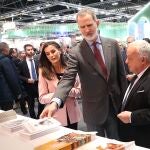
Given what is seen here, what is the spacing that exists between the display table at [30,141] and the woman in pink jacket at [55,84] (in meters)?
0.80

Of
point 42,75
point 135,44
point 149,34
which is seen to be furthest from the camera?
point 149,34

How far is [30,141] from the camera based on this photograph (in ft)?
6.97

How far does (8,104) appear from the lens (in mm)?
5777

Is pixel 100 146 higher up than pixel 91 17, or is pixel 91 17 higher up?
pixel 91 17

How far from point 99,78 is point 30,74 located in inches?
160

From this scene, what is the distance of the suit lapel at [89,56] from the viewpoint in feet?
8.84

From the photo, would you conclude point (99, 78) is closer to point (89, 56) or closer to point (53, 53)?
point (89, 56)

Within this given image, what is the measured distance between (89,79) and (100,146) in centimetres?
97

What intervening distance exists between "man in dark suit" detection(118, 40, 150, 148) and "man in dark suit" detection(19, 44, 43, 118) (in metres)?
4.11

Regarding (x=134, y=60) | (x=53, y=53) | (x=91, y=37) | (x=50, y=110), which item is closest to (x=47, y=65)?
(x=53, y=53)

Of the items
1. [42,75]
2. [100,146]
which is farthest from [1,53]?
[100,146]

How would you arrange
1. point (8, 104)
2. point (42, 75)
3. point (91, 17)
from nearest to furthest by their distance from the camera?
point (91, 17)
point (42, 75)
point (8, 104)

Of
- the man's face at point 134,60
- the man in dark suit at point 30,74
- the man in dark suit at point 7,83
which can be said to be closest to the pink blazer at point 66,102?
the man's face at point 134,60

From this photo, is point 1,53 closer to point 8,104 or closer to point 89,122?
point 8,104
